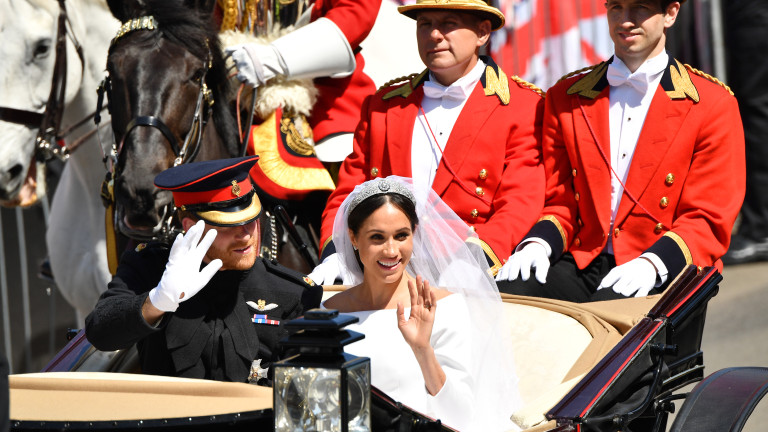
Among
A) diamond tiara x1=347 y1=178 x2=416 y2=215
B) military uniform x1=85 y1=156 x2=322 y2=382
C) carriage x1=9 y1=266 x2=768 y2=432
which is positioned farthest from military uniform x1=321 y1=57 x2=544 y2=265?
military uniform x1=85 y1=156 x2=322 y2=382

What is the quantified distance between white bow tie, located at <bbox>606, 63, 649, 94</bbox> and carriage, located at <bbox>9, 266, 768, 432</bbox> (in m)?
0.87

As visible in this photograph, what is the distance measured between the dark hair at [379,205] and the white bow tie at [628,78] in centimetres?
121

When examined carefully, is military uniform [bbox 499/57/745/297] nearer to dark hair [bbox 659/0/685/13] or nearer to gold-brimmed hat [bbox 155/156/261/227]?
dark hair [bbox 659/0/685/13]

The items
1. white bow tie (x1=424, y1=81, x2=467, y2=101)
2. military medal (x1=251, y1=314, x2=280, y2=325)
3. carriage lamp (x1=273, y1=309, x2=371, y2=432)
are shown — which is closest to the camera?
carriage lamp (x1=273, y1=309, x2=371, y2=432)

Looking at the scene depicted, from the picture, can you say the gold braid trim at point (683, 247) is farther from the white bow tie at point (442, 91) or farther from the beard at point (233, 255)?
the beard at point (233, 255)

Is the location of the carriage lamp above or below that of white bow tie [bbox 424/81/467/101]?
below

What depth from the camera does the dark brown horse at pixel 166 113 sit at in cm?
431

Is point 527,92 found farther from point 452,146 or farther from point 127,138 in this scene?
point 127,138

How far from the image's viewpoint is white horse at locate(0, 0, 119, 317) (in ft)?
16.4

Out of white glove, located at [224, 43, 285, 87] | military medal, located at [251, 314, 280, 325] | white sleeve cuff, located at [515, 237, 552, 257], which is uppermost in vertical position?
white glove, located at [224, 43, 285, 87]

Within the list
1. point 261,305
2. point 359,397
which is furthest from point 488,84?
point 359,397

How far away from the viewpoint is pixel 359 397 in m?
2.49

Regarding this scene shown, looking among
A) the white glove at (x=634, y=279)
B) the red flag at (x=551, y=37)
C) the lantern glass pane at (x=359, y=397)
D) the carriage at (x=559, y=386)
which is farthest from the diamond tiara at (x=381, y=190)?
the red flag at (x=551, y=37)

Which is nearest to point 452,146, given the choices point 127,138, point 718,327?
point 127,138
